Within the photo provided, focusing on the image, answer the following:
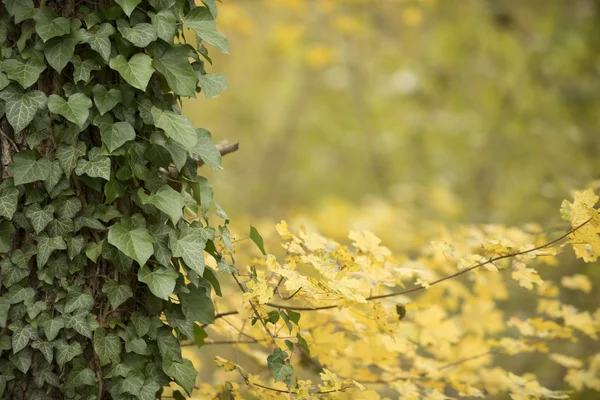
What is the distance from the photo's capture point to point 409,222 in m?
6.29

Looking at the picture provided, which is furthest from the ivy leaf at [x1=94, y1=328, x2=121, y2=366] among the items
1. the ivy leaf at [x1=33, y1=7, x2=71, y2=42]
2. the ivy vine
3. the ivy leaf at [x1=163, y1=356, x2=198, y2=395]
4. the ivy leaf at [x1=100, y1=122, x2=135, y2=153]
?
the ivy leaf at [x1=33, y1=7, x2=71, y2=42]

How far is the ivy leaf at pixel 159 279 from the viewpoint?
1.38m

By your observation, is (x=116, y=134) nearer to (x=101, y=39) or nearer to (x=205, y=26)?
(x=101, y=39)

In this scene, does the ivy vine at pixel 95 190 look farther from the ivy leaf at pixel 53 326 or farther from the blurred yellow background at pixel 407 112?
the blurred yellow background at pixel 407 112

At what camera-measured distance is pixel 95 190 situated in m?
1.46

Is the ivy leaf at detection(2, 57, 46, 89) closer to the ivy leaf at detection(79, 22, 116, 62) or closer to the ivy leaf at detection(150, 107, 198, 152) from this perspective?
the ivy leaf at detection(79, 22, 116, 62)

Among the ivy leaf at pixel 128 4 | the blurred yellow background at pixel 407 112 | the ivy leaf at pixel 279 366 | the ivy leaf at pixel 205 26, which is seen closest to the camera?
the ivy leaf at pixel 128 4

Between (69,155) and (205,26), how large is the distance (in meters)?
0.47

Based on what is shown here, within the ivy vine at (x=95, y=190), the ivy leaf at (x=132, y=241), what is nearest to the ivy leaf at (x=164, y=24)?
the ivy vine at (x=95, y=190)

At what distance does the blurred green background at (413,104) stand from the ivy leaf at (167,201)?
268 centimetres

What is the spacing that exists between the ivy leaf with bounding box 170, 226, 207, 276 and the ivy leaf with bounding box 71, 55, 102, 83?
45 cm

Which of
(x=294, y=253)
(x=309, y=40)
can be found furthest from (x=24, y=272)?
(x=309, y=40)

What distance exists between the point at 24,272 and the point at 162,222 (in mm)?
360

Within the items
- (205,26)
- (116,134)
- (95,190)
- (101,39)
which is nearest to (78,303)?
(95,190)
